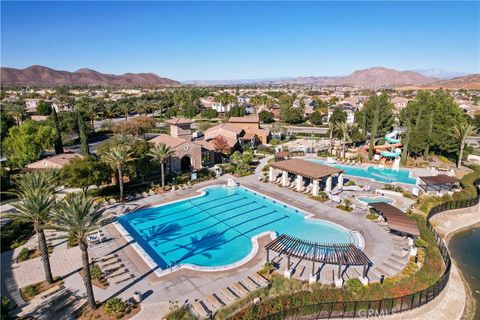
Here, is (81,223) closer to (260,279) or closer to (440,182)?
(260,279)

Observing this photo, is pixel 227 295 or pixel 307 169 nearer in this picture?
pixel 227 295

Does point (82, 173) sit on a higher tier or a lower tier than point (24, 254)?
higher

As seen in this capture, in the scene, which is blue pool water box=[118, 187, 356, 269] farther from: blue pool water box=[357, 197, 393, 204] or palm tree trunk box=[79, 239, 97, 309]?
blue pool water box=[357, 197, 393, 204]

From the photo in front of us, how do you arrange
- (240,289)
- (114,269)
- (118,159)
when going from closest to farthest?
(240,289) < (114,269) < (118,159)

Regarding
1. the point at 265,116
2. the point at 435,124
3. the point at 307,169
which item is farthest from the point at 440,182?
the point at 265,116

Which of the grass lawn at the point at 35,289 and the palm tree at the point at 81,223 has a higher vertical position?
the palm tree at the point at 81,223

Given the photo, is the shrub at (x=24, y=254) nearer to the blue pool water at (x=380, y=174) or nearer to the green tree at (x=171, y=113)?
the blue pool water at (x=380, y=174)

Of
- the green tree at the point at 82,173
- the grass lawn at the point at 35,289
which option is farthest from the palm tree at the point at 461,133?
the grass lawn at the point at 35,289
